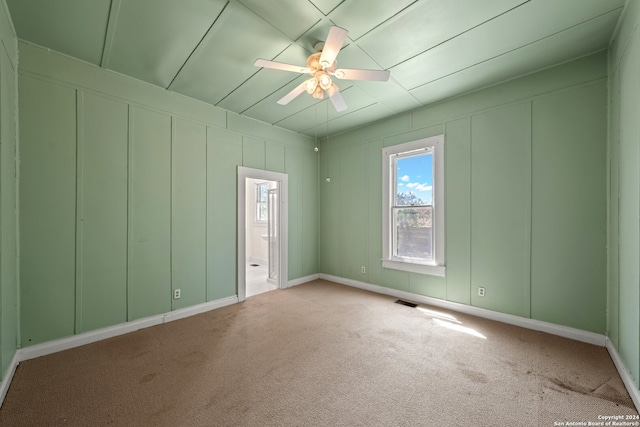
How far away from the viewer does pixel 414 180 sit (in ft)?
12.9

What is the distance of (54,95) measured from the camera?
2432 millimetres

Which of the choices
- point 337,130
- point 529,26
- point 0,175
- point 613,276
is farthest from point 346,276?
point 0,175

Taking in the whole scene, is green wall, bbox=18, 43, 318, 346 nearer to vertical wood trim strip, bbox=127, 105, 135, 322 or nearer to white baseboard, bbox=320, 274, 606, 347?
vertical wood trim strip, bbox=127, 105, 135, 322

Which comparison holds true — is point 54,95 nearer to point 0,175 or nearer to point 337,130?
point 0,175

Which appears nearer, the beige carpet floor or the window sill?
the beige carpet floor

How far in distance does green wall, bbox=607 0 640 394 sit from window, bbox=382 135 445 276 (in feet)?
5.19

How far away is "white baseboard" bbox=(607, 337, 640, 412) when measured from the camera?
173 centimetres

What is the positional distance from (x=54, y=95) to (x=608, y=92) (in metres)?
5.44

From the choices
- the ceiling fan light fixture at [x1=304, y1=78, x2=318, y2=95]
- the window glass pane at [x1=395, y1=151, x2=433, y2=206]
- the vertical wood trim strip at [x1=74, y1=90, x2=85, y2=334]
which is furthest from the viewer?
the window glass pane at [x1=395, y1=151, x2=433, y2=206]

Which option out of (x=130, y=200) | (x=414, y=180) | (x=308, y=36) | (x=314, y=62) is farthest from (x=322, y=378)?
(x=414, y=180)

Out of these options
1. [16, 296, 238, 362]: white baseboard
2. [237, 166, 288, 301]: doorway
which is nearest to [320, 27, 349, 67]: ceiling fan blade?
[237, 166, 288, 301]: doorway

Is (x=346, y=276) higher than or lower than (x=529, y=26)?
lower

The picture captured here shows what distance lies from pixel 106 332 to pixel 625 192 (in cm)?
508

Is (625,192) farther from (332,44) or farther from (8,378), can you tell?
(8,378)
